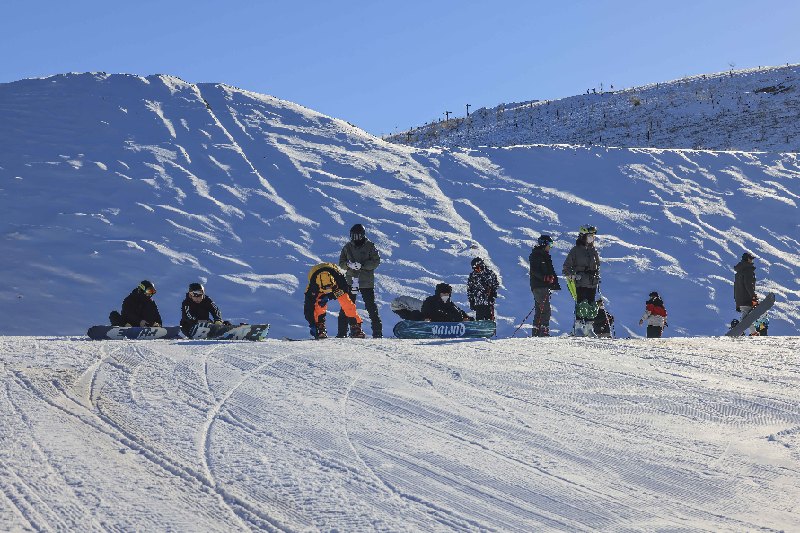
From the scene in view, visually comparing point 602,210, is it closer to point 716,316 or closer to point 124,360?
point 716,316

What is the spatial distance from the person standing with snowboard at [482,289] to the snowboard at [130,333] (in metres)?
4.37

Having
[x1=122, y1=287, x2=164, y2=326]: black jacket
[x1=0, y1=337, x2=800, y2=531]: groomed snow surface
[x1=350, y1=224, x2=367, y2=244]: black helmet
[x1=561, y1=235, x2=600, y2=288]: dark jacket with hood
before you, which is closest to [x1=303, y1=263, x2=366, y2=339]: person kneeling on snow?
[x1=350, y1=224, x2=367, y2=244]: black helmet

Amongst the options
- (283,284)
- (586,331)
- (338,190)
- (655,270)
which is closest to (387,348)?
(586,331)

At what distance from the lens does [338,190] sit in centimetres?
2394

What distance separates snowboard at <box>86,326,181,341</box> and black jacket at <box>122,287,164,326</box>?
1.02ft

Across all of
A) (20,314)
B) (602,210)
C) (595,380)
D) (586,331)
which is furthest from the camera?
(602,210)

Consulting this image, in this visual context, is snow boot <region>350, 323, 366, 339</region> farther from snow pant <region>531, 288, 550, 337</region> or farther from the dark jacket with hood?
the dark jacket with hood

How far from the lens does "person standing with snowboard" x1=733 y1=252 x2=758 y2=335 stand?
609 inches

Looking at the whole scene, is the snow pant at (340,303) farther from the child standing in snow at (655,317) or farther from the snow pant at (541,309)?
the child standing in snow at (655,317)

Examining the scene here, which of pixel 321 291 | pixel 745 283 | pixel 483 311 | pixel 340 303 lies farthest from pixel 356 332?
pixel 745 283

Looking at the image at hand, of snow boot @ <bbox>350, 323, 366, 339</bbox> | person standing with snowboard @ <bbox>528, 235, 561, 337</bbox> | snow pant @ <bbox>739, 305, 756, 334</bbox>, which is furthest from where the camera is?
snow pant @ <bbox>739, 305, 756, 334</bbox>

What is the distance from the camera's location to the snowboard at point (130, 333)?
11.1 m

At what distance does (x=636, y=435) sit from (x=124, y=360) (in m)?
4.90

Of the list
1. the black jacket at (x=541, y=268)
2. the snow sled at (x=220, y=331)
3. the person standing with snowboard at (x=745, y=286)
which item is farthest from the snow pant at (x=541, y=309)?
the person standing with snowboard at (x=745, y=286)
